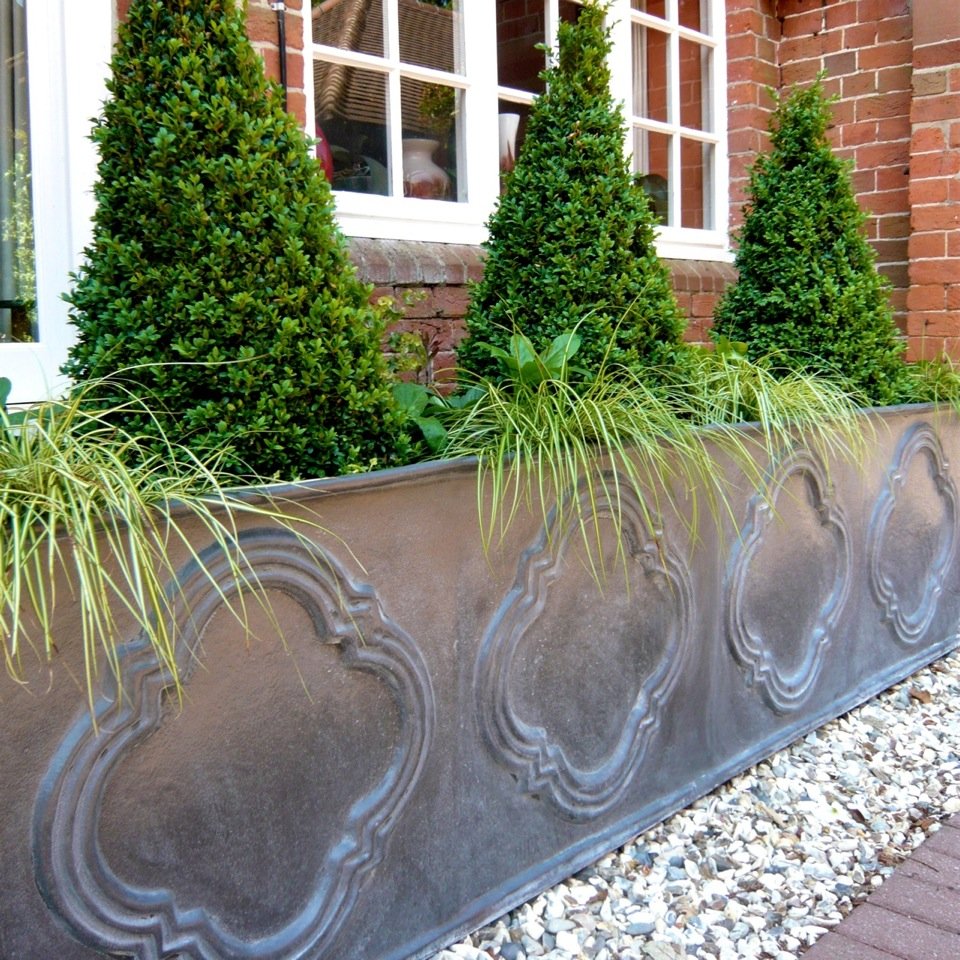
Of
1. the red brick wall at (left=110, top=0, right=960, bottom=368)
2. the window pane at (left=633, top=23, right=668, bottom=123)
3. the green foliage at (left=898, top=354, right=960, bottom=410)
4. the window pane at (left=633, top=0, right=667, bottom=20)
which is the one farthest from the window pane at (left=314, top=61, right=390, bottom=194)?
the green foliage at (left=898, top=354, right=960, bottom=410)

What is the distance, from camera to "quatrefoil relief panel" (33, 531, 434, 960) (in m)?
1.41

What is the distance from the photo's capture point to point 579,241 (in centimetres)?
252

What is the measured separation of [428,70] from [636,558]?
6.93ft

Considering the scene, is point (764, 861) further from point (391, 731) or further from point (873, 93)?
point (873, 93)

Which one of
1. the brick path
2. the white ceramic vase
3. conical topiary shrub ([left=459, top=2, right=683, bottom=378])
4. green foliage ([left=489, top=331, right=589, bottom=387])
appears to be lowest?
the brick path

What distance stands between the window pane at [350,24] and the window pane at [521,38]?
73 cm

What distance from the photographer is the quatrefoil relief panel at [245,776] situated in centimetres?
141

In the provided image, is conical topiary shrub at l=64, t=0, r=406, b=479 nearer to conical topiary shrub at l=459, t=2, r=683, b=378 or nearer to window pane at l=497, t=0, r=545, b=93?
conical topiary shrub at l=459, t=2, r=683, b=378

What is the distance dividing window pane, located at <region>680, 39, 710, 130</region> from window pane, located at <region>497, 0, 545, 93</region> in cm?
110

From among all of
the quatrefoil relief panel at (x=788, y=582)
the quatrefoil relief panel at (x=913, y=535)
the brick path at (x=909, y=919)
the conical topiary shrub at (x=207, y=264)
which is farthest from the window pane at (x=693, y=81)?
the brick path at (x=909, y=919)

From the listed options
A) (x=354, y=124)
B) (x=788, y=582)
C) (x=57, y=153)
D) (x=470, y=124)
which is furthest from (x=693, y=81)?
(x=57, y=153)

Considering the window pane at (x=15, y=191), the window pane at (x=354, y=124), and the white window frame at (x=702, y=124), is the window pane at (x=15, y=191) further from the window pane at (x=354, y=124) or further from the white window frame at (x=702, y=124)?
A: the white window frame at (x=702, y=124)

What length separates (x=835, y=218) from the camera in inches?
137

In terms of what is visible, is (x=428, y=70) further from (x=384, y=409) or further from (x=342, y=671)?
(x=342, y=671)
